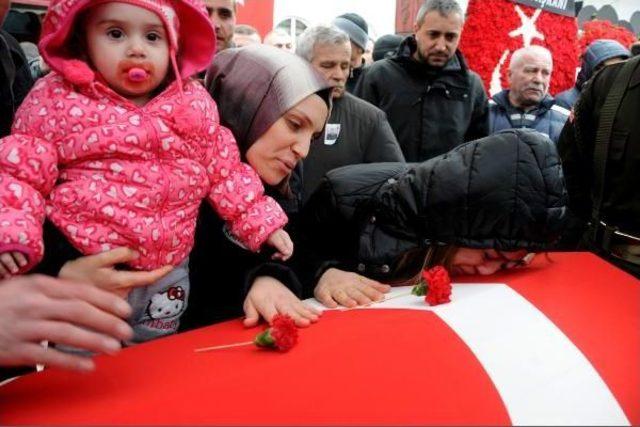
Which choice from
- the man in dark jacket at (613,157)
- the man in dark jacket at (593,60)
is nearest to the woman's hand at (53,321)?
the man in dark jacket at (613,157)

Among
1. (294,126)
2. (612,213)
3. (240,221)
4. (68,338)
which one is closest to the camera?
(68,338)

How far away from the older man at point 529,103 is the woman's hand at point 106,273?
3.19 m

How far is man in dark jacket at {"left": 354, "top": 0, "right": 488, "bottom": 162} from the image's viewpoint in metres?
3.54

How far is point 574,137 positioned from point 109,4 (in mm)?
1942

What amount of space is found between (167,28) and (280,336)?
703mm

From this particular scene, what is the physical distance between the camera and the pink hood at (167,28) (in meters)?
1.25

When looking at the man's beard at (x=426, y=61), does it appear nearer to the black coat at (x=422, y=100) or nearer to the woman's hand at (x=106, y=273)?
the black coat at (x=422, y=100)

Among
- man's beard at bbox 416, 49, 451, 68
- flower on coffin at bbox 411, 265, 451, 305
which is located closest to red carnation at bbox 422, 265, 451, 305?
flower on coffin at bbox 411, 265, 451, 305

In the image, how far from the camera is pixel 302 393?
991mm

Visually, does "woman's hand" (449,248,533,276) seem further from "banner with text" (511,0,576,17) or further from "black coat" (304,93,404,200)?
"banner with text" (511,0,576,17)

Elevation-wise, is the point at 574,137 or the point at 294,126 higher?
the point at 294,126

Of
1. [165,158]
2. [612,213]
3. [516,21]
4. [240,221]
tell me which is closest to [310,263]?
[240,221]

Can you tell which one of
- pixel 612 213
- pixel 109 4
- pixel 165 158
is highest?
pixel 109 4

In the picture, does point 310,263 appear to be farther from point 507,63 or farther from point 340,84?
point 507,63
